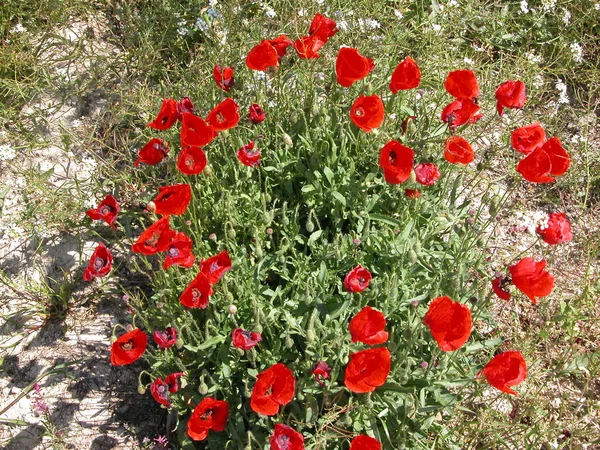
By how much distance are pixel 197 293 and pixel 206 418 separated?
1.82 feet

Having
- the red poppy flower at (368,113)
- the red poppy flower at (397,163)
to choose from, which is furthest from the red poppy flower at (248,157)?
the red poppy flower at (397,163)

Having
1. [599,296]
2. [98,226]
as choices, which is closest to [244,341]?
[98,226]

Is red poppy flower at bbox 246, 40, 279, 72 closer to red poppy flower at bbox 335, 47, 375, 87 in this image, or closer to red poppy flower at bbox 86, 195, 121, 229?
red poppy flower at bbox 335, 47, 375, 87

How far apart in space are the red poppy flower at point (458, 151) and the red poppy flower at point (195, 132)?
1.10 m

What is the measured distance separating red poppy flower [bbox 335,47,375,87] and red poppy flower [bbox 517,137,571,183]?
2.82ft

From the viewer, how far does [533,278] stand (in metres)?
2.42

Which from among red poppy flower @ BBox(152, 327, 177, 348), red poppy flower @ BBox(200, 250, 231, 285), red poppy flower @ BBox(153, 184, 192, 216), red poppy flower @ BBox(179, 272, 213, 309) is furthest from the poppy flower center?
red poppy flower @ BBox(153, 184, 192, 216)

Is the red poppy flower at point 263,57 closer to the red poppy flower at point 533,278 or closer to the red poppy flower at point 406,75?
the red poppy flower at point 406,75

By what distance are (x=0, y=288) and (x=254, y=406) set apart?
214cm

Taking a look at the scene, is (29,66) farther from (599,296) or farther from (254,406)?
(599,296)

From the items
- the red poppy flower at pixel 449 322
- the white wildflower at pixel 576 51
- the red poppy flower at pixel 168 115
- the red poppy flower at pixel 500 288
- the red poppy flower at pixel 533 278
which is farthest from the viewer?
the white wildflower at pixel 576 51

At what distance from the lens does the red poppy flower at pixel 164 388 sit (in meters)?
2.64

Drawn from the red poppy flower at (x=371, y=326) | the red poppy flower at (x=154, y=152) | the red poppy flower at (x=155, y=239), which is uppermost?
the red poppy flower at (x=154, y=152)

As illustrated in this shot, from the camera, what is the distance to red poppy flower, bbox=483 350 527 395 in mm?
2336
